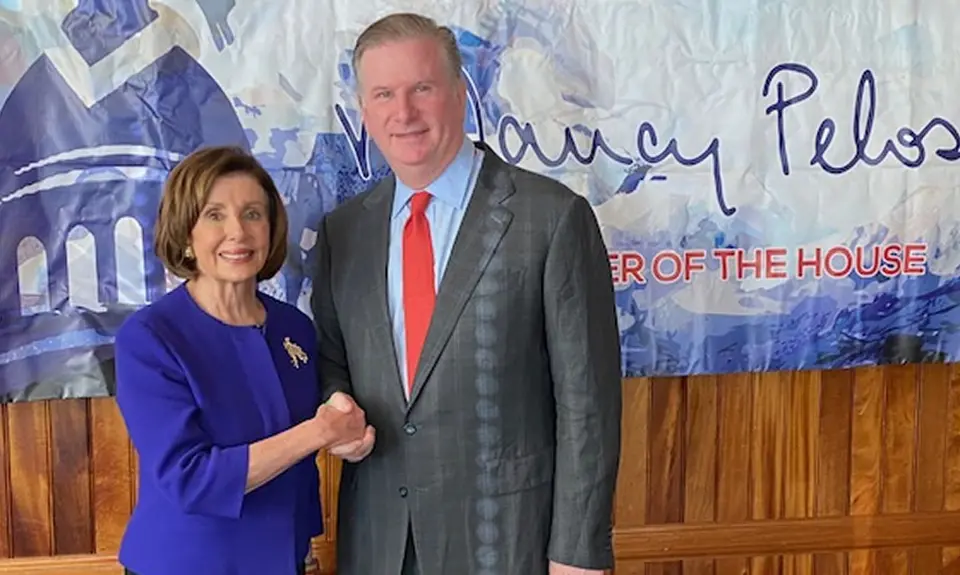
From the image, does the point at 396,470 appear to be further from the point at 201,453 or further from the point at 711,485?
the point at 711,485

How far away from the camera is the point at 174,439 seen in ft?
4.50

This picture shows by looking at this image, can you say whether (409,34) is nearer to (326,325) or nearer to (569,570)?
(326,325)

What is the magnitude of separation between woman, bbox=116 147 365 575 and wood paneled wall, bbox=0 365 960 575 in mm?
617

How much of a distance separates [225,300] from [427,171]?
330mm

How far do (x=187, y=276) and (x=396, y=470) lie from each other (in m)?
0.39

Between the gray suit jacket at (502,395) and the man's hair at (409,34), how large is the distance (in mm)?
138

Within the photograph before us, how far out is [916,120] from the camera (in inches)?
82.4

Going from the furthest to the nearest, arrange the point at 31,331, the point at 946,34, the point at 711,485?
the point at 711,485
the point at 946,34
the point at 31,331

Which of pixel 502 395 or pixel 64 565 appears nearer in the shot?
pixel 502 395

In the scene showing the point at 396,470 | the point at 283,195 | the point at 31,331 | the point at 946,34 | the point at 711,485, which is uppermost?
the point at 946,34

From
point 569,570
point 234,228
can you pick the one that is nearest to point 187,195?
point 234,228

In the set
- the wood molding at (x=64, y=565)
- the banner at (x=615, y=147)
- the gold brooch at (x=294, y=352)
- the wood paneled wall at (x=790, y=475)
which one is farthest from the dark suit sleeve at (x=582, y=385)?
the wood molding at (x=64, y=565)

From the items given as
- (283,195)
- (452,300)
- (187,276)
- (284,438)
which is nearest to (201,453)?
(284,438)

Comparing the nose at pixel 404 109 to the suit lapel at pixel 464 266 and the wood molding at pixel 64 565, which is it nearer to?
the suit lapel at pixel 464 266
